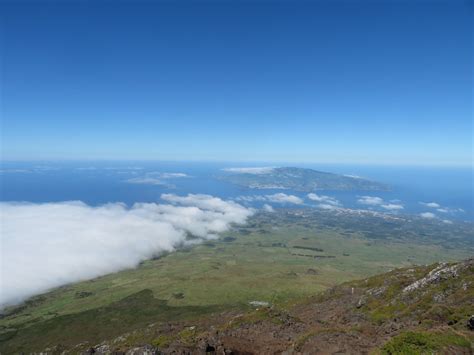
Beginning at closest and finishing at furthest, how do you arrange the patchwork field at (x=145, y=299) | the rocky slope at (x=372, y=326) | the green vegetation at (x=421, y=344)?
the green vegetation at (x=421, y=344)
the rocky slope at (x=372, y=326)
the patchwork field at (x=145, y=299)

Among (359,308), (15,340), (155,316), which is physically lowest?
(15,340)

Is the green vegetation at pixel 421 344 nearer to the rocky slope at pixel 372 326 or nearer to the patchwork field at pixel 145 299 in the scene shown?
the rocky slope at pixel 372 326

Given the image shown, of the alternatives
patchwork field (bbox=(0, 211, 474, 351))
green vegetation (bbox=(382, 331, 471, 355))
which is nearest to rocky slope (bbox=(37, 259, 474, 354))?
green vegetation (bbox=(382, 331, 471, 355))

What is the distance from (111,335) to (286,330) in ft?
297

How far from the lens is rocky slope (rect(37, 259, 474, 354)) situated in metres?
26.1

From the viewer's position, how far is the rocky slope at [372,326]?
85.7 ft

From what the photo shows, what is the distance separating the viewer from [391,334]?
111ft

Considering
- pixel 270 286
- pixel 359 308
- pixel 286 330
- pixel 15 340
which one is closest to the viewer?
pixel 286 330

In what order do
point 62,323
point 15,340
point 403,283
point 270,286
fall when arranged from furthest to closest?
point 270,286, point 62,323, point 15,340, point 403,283

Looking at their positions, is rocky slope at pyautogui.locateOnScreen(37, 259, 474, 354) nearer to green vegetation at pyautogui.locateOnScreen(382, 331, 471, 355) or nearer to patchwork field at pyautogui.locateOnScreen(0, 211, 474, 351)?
green vegetation at pyautogui.locateOnScreen(382, 331, 471, 355)

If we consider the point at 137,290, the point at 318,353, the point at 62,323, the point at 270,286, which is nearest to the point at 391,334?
the point at 318,353

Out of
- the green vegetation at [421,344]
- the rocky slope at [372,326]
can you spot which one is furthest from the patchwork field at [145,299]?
the green vegetation at [421,344]

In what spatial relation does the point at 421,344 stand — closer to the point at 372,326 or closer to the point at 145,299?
the point at 372,326

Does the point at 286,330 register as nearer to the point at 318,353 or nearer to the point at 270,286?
the point at 318,353
